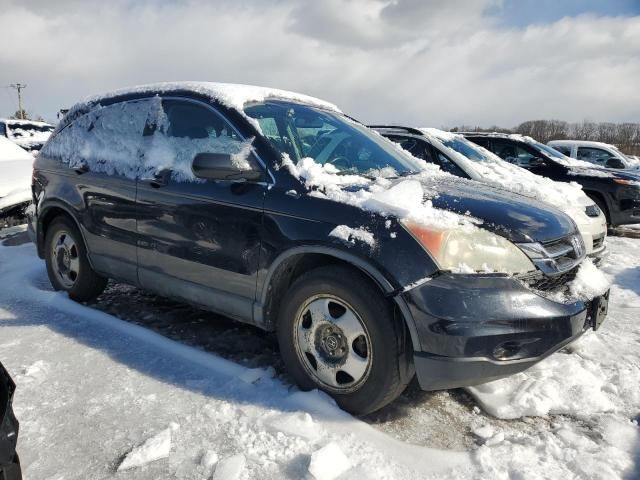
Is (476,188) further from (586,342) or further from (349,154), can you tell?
(586,342)

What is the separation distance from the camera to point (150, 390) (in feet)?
9.55

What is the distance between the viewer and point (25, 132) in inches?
527

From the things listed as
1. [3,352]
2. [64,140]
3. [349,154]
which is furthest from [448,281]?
[64,140]

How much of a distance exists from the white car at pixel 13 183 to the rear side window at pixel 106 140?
327cm

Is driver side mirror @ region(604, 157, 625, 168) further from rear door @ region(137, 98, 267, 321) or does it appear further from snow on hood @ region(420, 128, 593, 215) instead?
rear door @ region(137, 98, 267, 321)


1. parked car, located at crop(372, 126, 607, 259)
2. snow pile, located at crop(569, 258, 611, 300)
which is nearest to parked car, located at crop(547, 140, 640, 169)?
parked car, located at crop(372, 126, 607, 259)

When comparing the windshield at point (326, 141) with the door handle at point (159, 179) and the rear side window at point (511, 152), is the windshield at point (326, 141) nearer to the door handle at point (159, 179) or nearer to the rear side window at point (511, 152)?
the door handle at point (159, 179)

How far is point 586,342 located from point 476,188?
1518mm

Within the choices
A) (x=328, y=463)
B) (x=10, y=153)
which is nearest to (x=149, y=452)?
(x=328, y=463)

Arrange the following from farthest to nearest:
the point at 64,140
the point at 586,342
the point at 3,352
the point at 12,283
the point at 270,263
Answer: the point at 12,283 < the point at 64,140 < the point at 586,342 < the point at 3,352 < the point at 270,263

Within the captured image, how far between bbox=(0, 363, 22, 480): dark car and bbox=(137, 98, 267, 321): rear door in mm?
1409

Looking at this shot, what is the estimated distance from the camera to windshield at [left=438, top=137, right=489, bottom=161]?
725 centimetres

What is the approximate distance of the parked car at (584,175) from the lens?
8.18 metres

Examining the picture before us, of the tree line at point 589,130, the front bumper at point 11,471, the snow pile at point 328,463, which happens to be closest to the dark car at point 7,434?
the front bumper at point 11,471
